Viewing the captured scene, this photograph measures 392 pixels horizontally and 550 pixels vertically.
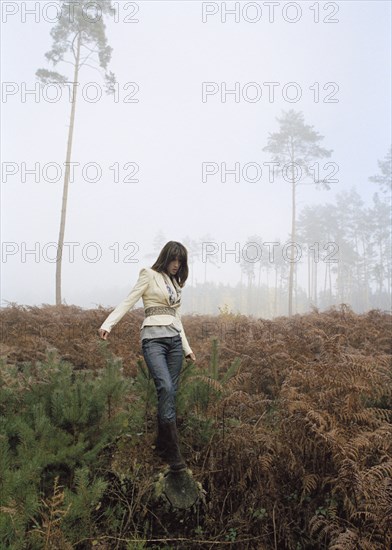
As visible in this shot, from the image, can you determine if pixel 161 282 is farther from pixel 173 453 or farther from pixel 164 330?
pixel 173 453

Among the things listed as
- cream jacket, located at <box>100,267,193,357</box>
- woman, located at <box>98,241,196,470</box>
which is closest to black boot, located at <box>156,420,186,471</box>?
woman, located at <box>98,241,196,470</box>

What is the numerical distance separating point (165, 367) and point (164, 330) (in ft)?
1.21

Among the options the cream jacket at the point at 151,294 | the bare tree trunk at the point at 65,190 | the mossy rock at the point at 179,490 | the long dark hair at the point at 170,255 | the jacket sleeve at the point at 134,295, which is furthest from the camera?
the bare tree trunk at the point at 65,190

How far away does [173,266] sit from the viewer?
4.04m

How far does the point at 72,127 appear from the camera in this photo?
16.7m

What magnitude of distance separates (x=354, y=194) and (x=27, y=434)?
5106 cm

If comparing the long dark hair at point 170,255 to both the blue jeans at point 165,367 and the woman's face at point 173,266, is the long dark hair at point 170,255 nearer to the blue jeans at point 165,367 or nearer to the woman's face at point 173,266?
the woman's face at point 173,266

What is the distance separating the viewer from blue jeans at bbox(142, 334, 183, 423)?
140 inches

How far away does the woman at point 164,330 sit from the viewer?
11.7ft

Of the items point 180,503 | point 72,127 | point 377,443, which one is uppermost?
point 72,127

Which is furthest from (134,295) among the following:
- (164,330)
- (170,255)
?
(170,255)

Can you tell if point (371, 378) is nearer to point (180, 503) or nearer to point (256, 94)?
point (180, 503)

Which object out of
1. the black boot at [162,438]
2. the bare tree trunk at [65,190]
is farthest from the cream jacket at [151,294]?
the bare tree trunk at [65,190]

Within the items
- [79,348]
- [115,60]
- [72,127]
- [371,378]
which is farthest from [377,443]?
[115,60]
